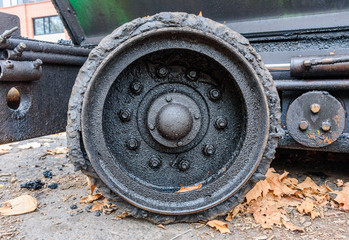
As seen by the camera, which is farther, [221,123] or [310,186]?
[310,186]

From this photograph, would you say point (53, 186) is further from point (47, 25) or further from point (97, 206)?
point (47, 25)

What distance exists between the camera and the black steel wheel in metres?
1.42

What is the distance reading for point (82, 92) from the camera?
4.62ft

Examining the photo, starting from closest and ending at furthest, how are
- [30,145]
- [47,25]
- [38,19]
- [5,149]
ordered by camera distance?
1. [5,149]
2. [30,145]
3. [47,25]
4. [38,19]

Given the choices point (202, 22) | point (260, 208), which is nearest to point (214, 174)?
point (260, 208)

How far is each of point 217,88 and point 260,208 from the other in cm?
74

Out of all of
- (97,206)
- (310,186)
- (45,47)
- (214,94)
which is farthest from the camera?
(310,186)

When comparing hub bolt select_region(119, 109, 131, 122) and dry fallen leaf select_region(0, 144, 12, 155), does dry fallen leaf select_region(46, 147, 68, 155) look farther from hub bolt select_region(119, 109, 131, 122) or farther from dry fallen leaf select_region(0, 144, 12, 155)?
hub bolt select_region(119, 109, 131, 122)

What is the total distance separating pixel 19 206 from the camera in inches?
73.7

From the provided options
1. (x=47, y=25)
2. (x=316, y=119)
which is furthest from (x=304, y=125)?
(x=47, y=25)

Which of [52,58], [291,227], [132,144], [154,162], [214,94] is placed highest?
[52,58]

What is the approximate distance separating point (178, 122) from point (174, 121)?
0.07ft

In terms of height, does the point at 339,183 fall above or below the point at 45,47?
below

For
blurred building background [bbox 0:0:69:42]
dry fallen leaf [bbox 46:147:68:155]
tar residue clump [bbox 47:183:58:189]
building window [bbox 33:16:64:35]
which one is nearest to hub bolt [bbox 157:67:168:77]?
tar residue clump [bbox 47:183:58:189]
